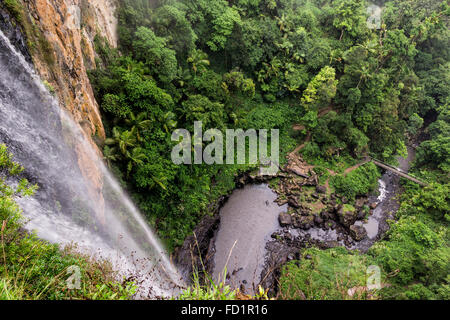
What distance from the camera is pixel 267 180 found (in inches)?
781

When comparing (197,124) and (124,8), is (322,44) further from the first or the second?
(124,8)

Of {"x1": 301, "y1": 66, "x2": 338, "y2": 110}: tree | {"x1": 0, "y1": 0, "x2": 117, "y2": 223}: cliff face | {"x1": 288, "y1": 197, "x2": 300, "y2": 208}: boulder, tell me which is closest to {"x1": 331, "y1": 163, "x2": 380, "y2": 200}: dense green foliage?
{"x1": 288, "y1": 197, "x2": 300, "y2": 208}: boulder

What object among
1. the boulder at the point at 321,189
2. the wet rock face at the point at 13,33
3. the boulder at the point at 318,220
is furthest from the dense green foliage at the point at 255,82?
the wet rock face at the point at 13,33

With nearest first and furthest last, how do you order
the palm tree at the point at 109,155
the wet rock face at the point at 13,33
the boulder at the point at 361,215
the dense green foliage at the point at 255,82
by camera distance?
the wet rock face at the point at 13,33 < the palm tree at the point at 109,155 < the dense green foliage at the point at 255,82 < the boulder at the point at 361,215

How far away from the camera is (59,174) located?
29.6ft

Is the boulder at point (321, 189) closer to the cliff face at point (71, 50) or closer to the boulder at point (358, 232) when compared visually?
the boulder at point (358, 232)

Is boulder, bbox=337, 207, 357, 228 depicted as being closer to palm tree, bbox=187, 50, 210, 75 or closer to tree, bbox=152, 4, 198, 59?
palm tree, bbox=187, 50, 210, 75

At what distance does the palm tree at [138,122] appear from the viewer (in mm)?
12853

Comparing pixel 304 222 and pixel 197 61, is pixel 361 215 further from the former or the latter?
pixel 197 61

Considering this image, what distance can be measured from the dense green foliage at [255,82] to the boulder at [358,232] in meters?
2.87

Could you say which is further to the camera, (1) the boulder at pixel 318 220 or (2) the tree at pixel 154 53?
(1) the boulder at pixel 318 220

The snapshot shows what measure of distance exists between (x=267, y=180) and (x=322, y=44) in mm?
13020

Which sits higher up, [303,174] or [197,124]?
[197,124]
